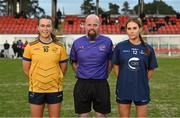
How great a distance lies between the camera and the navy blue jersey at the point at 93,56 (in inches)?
245

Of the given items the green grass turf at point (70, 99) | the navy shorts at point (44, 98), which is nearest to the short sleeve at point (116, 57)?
the navy shorts at point (44, 98)

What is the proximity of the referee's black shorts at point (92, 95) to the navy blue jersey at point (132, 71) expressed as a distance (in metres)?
0.28

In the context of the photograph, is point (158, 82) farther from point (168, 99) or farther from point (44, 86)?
point (44, 86)

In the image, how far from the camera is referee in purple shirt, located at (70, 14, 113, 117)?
6223mm

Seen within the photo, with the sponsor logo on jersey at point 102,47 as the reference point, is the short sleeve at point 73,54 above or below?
below

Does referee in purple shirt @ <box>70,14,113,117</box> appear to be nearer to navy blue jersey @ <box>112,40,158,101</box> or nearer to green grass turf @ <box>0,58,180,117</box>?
navy blue jersey @ <box>112,40,158,101</box>

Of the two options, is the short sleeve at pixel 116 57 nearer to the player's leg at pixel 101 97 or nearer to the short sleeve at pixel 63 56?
the player's leg at pixel 101 97

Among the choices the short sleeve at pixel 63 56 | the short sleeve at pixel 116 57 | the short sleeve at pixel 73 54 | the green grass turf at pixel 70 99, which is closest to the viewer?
the short sleeve at pixel 116 57

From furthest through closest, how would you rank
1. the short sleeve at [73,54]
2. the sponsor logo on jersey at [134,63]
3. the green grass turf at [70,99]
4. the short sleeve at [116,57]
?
the green grass turf at [70,99], the short sleeve at [73,54], the short sleeve at [116,57], the sponsor logo on jersey at [134,63]

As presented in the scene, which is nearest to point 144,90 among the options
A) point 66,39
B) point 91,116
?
point 91,116

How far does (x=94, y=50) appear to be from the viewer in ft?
20.4

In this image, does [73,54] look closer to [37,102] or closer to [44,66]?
[44,66]

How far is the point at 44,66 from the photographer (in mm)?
6074

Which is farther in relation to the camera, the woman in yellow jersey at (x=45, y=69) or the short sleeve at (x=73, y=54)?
the short sleeve at (x=73, y=54)
